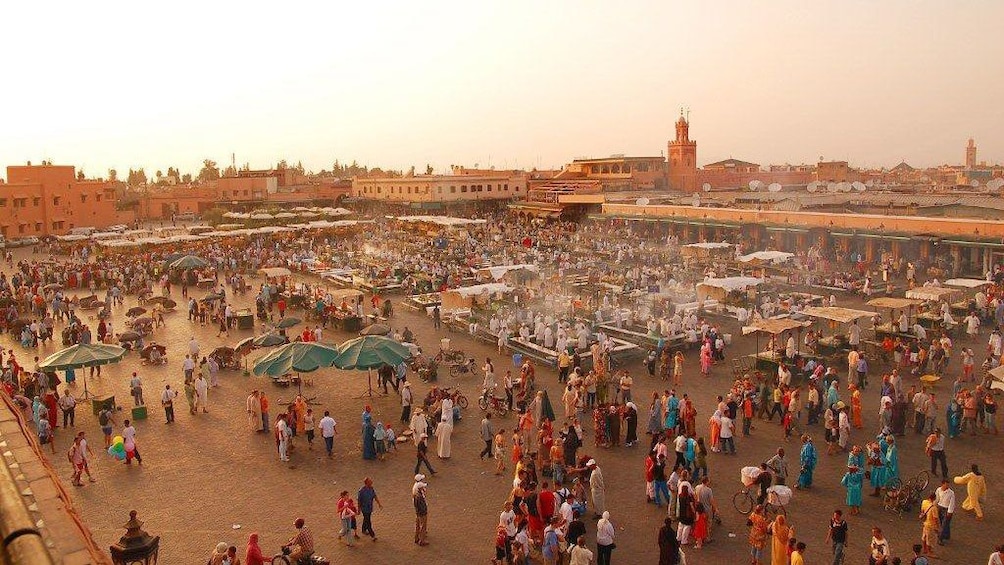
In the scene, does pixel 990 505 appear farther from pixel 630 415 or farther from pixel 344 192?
pixel 344 192

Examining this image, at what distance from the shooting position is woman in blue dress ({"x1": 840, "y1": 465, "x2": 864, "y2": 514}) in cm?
1039

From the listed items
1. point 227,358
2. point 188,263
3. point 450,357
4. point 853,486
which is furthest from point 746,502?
point 188,263

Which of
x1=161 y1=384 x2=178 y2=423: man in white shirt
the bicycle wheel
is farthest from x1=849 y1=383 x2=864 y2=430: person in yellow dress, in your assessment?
x1=161 y1=384 x2=178 y2=423: man in white shirt

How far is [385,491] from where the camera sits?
11742mm

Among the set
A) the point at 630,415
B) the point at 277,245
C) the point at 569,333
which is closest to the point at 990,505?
the point at 630,415

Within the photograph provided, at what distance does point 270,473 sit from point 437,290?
17.8 meters

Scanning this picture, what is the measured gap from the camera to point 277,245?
4519 centimetres

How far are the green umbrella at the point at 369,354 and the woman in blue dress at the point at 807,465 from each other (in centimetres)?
792

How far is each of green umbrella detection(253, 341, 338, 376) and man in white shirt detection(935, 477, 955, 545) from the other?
10.9 m

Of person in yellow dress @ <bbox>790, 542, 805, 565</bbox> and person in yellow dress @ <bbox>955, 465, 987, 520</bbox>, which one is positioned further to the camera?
person in yellow dress @ <bbox>955, 465, 987, 520</bbox>

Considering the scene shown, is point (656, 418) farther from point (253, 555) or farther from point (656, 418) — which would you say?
point (253, 555)

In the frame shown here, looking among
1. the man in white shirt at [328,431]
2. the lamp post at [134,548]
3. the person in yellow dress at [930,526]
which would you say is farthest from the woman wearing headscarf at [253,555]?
the person in yellow dress at [930,526]

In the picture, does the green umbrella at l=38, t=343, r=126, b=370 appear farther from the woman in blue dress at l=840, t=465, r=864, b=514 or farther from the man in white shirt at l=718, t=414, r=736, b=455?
the woman in blue dress at l=840, t=465, r=864, b=514

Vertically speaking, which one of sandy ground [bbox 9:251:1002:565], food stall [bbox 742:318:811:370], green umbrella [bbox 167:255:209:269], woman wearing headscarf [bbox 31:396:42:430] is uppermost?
green umbrella [bbox 167:255:209:269]
